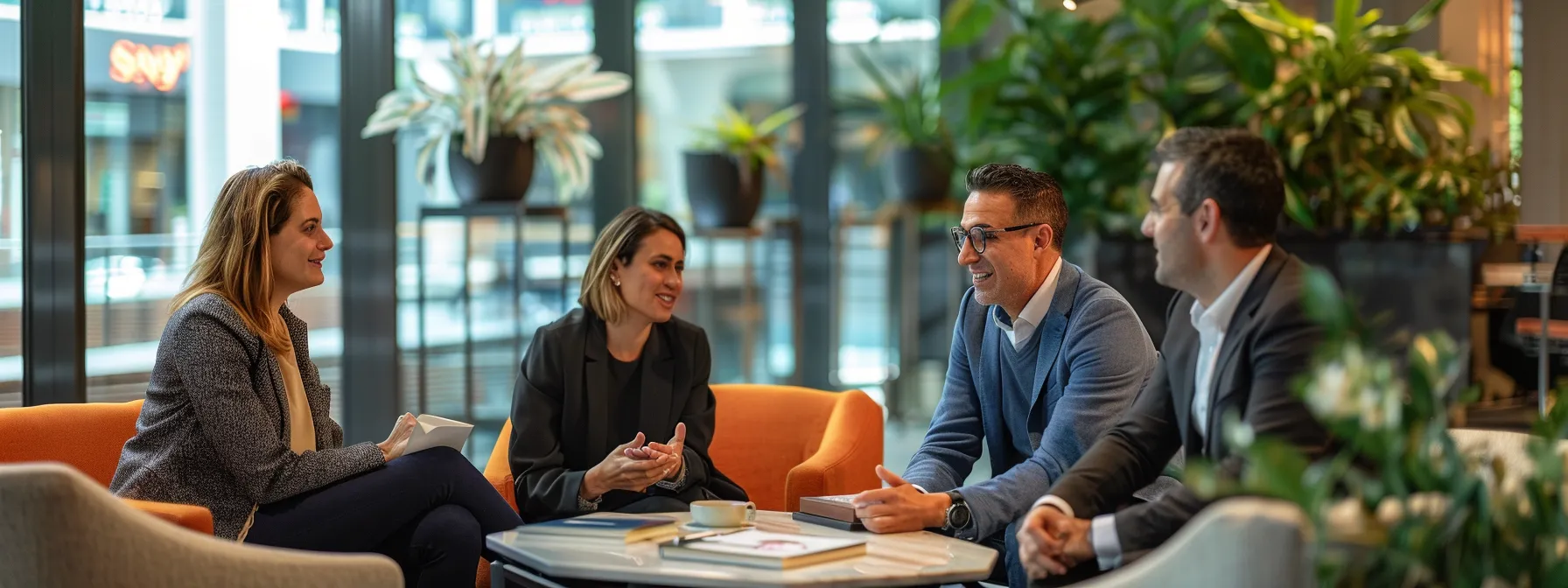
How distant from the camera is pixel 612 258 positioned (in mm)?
2986

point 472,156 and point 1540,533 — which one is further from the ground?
point 472,156

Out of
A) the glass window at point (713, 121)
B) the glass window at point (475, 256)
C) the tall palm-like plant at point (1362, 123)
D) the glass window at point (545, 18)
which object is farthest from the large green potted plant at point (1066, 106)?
the glass window at point (475, 256)

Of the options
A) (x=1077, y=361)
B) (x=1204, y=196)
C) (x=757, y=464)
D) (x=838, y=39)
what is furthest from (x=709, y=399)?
(x=838, y=39)

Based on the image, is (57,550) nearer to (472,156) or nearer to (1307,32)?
(472,156)

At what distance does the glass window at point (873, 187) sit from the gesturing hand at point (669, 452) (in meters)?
3.48

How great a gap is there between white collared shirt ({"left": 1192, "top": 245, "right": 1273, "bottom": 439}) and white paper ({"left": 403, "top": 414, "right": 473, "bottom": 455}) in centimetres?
137

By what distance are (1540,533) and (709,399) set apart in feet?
6.27

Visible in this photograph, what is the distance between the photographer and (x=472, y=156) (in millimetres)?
4105

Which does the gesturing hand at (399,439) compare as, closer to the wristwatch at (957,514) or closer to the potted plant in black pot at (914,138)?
the wristwatch at (957,514)

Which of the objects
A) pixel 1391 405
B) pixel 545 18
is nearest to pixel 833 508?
pixel 1391 405

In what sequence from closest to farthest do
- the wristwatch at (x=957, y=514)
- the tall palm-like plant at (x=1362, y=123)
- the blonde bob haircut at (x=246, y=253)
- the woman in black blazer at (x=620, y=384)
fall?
the wristwatch at (x=957, y=514) < the blonde bob haircut at (x=246, y=253) < the woman in black blazer at (x=620, y=384) < the tall palm-like plant at (x=1362, y=123)

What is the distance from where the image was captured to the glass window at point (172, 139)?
3.60 metres

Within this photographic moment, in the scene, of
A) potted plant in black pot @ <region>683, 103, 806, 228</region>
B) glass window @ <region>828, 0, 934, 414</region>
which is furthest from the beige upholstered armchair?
glass window @ <region>828, 0, 934, 414</region>

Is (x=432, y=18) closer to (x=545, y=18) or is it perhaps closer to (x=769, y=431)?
(x=545, y=18)
